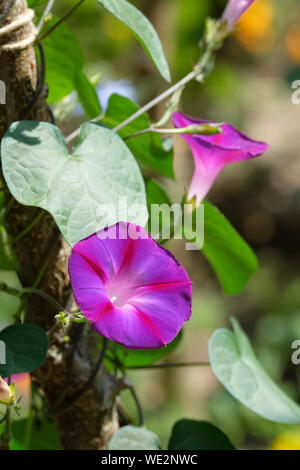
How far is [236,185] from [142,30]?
3.26m

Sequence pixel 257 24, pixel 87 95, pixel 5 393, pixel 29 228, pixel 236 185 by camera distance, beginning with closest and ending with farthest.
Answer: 1. pixel 5 393
2. pixel 29 228
3. pixel 87 95
4. pixel 236 185
5. pixel 257 24

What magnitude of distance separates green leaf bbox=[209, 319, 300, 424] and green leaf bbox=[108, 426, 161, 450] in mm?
98

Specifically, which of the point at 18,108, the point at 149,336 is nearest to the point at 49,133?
the point at 18,108

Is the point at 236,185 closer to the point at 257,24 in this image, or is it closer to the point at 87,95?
the point at 257,24

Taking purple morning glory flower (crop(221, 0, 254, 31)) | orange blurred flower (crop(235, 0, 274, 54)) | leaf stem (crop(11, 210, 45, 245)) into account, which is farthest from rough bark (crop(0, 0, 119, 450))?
orange blurred flower (crop(235, 0, 274, 54))

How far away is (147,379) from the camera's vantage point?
9.35 ft

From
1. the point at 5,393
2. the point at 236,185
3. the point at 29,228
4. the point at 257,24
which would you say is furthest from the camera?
the point at 257,24

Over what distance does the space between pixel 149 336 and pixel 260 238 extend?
339 centimetres

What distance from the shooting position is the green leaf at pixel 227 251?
62 centimetres

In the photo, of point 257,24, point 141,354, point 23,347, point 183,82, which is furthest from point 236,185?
point 23,347

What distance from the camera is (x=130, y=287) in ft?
1.32

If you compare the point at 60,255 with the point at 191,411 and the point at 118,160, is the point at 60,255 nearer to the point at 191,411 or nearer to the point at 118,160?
the point at 118,160

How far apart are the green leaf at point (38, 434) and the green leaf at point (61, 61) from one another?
1.21 feet

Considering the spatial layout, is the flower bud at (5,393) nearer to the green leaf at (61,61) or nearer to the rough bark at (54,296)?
the rough bark at (54,296)
